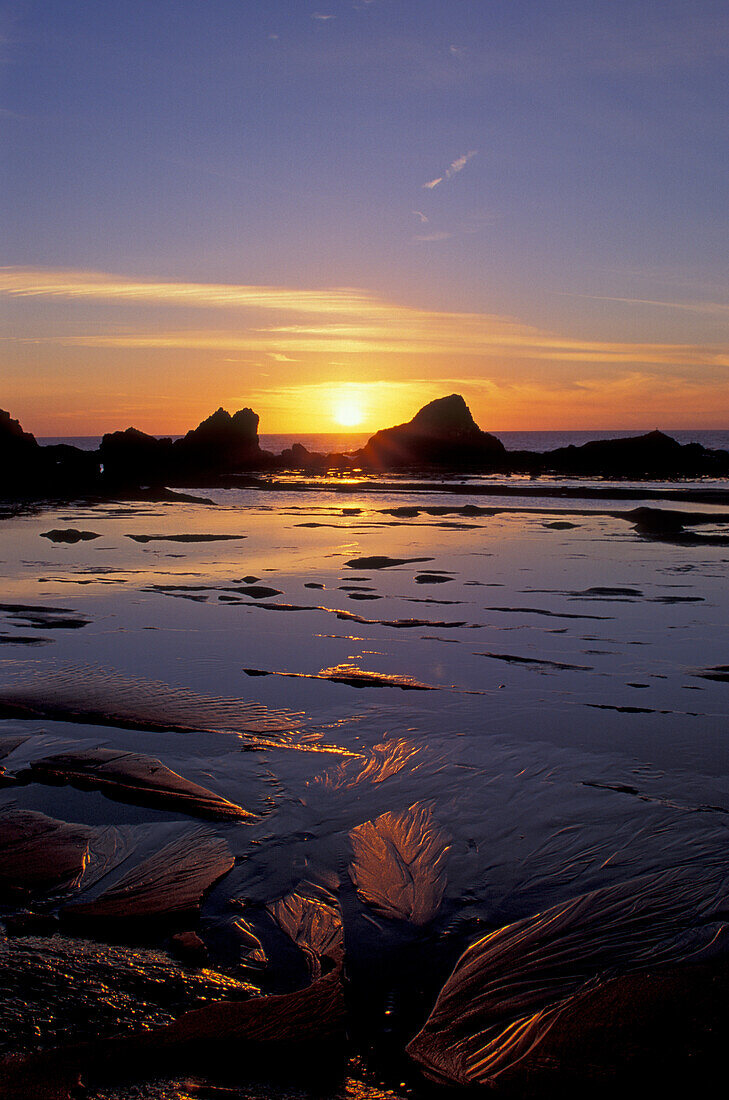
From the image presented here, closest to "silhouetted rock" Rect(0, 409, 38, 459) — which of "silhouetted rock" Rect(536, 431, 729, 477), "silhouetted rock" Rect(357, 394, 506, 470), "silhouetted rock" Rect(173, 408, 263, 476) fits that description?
"silhouetted rock" Rect(173, 408, 263, 476)

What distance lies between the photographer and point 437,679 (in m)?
6.67

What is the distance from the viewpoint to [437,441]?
71.2 m

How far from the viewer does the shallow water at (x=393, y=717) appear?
140 inches

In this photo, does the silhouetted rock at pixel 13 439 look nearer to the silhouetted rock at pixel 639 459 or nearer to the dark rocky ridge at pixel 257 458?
the dark rocky ridge at pixel 257 458

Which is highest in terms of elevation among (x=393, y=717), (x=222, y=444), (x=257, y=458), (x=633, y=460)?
(x=222, y=444)

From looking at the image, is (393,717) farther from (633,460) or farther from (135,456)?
(633,460)

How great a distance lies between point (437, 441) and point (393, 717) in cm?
6673

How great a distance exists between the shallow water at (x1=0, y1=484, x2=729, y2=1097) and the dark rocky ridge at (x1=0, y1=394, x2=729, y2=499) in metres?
24.1

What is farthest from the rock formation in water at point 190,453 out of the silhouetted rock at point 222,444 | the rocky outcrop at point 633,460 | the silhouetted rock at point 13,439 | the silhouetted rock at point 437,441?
the rocky outcrop at point 633,460

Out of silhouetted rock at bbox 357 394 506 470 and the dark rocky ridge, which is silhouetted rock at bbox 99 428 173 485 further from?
silhouetted rock at bbox 357 394 506 470

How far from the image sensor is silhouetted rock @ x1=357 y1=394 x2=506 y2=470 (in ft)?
218

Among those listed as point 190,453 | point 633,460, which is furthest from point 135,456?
point 633,460

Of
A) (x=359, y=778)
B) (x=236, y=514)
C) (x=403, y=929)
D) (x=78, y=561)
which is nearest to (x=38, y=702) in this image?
(x=359, y=778)

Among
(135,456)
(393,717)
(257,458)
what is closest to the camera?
(393,717)
